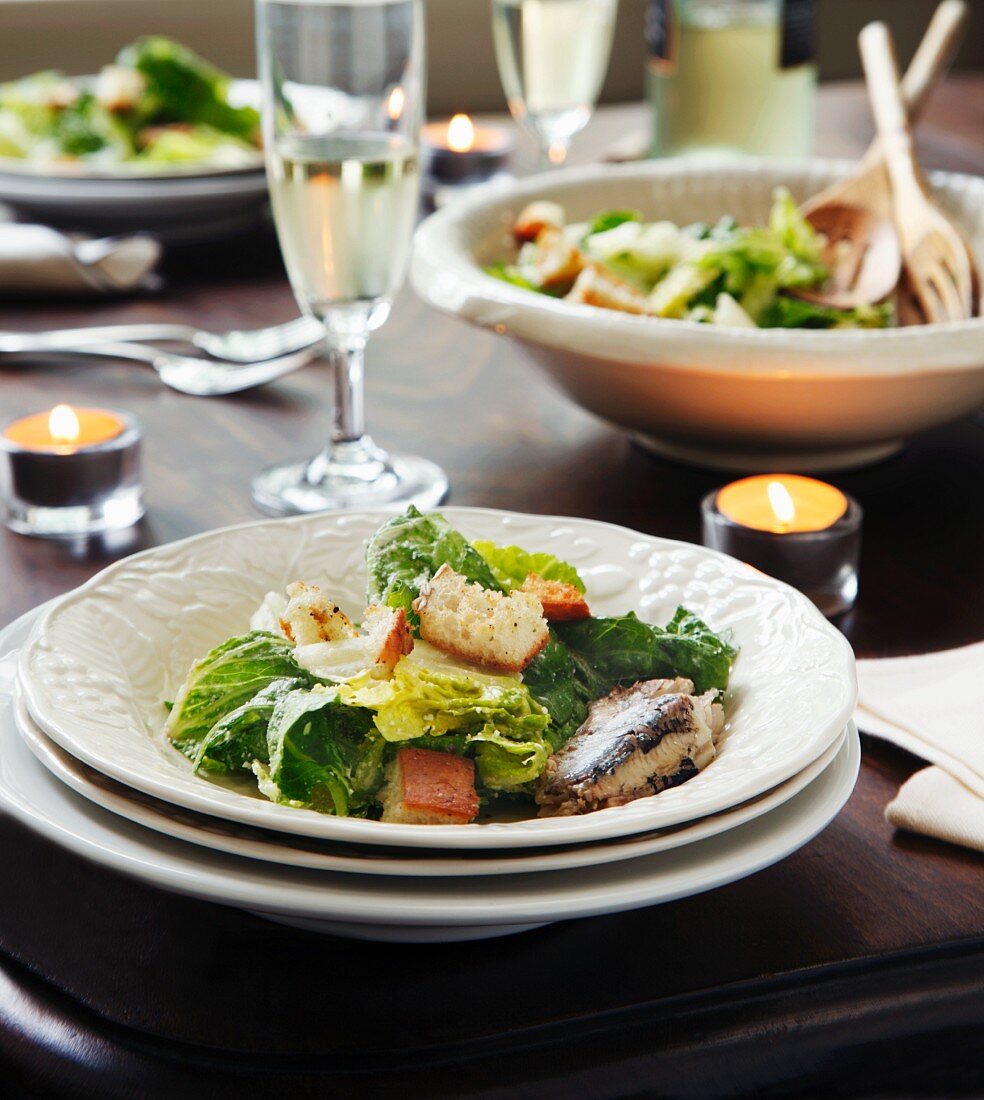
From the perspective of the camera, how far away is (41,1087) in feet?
2.00

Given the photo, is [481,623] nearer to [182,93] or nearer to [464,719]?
[464,719]

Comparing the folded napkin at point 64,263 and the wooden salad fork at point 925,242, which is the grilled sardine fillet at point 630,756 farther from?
the folded napkin at point 64,263

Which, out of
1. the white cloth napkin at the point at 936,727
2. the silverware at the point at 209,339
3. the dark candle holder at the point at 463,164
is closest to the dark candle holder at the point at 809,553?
the white cloth napkin at the point at 936,727

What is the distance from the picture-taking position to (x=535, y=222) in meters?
1.58

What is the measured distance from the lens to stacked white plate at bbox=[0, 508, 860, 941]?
58 centimetres

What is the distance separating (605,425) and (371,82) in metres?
0.46

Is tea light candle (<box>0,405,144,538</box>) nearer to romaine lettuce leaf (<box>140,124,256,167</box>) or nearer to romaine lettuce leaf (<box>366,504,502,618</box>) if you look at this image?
romaine lettuce leaf (<box>366,504,502,618</box>)

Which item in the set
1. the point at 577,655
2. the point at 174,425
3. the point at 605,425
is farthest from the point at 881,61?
the point at 577,655

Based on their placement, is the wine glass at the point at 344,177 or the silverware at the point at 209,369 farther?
the silverware at the point at 209,369

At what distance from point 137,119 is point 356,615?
1.62 meters

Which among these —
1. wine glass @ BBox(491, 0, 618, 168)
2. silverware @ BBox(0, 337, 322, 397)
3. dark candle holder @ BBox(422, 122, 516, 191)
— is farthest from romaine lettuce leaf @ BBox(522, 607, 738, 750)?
dark candle holder @ BBox(422, 122, 516, 191)

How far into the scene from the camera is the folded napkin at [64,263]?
5.97 ft

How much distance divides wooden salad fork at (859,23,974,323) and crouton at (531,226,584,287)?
1.13 feet

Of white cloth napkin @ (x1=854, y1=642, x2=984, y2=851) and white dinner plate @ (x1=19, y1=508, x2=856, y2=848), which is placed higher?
white dinner plate @ (x1=19, y1=508, x2=856, y2=848)
